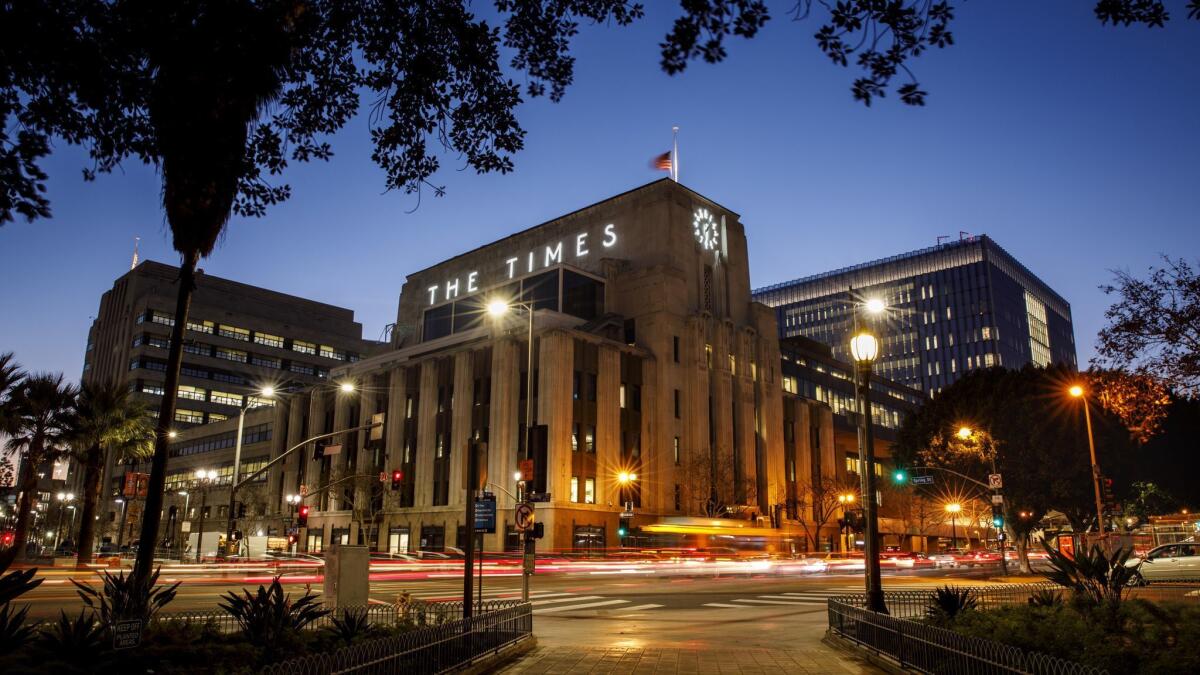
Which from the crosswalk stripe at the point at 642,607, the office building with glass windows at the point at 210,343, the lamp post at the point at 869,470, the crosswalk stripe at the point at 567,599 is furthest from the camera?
the office building with glass windows at the point at 210,343

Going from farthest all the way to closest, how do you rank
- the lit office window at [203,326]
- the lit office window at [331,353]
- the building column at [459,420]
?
the lit office window at [331,353], the lit office window at [203,326], the building column at [459,420]

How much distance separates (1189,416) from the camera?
57.1 metres

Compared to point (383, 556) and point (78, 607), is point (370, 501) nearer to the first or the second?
point (383, 556)

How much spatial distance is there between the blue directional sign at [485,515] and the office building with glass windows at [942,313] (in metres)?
148

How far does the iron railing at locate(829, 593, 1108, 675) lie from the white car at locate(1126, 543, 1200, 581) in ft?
61.3

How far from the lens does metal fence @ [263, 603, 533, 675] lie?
8648mm

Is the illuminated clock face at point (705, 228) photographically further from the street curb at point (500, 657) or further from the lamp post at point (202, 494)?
the street curb at point (500, 657)

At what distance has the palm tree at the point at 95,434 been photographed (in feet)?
139

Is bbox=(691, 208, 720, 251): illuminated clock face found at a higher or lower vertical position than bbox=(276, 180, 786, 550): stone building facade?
higher

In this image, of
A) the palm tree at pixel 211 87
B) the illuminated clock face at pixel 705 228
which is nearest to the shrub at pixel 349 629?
the palm tree at pixel 211 87

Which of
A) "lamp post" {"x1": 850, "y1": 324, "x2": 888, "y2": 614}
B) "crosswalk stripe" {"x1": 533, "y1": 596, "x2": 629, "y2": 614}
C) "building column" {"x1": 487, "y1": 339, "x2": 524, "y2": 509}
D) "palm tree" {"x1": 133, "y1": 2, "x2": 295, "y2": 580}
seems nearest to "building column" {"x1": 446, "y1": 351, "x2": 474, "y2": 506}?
"building column" {"x1": 487, "y1": 339, "x2": 524, "y2": 509}

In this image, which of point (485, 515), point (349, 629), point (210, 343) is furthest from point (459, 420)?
point (210, 343)

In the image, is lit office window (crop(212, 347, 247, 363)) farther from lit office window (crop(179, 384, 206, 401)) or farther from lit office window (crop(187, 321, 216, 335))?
lit office window (crop(179, 384, 206, 401))

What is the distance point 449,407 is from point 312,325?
77651mm
